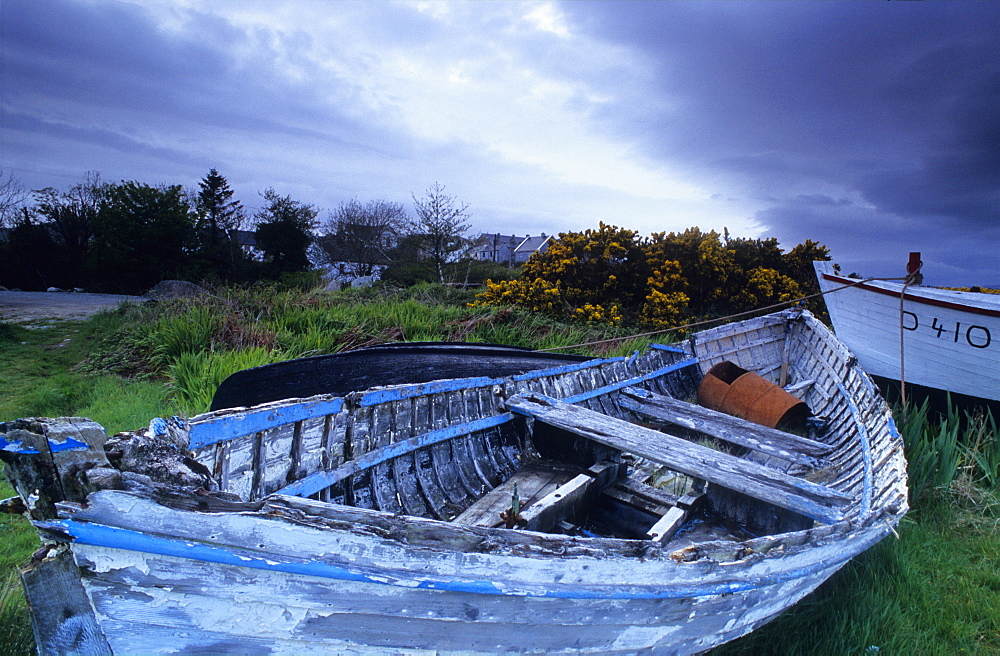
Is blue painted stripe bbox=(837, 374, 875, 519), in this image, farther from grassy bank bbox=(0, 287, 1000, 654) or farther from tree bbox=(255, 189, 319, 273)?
tree bbox=(255, 189, 319, 273)

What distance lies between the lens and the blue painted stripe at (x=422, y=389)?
2.83 meters

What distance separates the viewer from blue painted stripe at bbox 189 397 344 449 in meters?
1.96

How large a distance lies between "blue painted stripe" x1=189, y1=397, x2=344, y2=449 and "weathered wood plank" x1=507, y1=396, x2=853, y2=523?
1.53 meters

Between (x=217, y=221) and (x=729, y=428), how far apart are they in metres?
21.7

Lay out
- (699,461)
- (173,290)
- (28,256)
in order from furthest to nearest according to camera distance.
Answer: (28,256)
(173,290)
(699,461)

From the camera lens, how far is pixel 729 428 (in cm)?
408

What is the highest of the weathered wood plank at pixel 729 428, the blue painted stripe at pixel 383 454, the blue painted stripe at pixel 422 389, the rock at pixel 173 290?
the rock at pixel 173 290

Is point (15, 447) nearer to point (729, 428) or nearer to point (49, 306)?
point (729, 428)

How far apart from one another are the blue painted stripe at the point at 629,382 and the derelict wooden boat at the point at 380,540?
1.07 m

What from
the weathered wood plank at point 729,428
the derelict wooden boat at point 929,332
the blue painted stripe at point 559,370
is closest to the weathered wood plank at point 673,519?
the weathered wood plank at point 729,428

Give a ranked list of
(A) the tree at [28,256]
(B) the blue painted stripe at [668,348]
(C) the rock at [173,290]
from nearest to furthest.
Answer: (B) the blue painted stripe at [668,348] → (C) the rock at [173,290] → (A) the tree at [28,256]

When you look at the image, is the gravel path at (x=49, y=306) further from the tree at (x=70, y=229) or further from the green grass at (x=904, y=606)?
the green grass at (x=904, y=606)

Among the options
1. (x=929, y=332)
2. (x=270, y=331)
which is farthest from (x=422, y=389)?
(x=929, y=332)

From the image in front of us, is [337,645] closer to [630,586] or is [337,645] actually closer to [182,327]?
[630,586]
